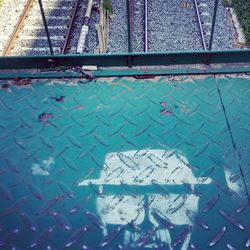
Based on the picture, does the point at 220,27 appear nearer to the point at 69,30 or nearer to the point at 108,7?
the point at 108,7

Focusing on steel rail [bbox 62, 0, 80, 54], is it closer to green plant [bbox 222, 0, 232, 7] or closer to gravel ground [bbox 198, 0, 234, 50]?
gravel ground [bbox 198, 0, 234, 50]

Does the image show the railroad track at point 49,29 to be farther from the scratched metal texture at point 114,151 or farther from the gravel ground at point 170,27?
the scratched metal texture at point 114,151

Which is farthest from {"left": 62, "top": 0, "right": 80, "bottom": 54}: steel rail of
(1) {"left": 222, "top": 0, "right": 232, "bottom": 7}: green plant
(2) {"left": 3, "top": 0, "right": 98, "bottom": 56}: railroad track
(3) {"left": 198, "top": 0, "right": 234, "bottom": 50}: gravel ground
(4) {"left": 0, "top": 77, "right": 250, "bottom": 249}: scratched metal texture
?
(4) {"left": 0, "top": 77, "right": 250, "bottom": 249}: scratched metal texture

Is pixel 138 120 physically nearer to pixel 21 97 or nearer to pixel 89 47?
pixel 21 97

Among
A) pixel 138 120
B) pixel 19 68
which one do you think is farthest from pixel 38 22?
pixel 138 120

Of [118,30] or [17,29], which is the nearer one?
[17,29]

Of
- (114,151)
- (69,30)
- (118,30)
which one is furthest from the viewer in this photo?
→ (118,30)

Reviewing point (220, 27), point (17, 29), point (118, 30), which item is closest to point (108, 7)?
point (118, 30)
